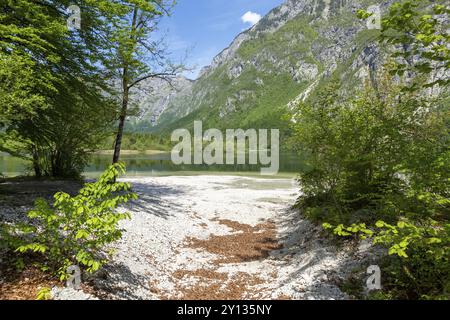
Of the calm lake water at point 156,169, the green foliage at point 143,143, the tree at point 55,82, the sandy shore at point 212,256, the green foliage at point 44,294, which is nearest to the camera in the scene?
the green foliage at point 44,294

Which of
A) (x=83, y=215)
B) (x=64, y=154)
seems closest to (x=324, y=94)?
(x=83, y=215)

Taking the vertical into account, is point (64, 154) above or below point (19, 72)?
below

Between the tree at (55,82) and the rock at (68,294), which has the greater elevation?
the tree at (55,82)

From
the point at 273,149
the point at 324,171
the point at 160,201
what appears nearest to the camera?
the point at 324,171

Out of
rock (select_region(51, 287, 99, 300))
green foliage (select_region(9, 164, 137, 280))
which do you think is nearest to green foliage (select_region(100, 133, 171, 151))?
green foliage (select_region(9, 164, 137, 280))

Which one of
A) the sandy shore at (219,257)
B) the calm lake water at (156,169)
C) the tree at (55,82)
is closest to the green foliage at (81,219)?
the sandy shore at (219,257)

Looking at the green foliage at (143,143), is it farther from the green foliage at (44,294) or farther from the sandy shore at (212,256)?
the green foliage at (44,294)

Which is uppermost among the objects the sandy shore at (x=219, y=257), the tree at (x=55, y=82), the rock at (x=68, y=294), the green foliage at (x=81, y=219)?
the tree at (x=55, y=82)

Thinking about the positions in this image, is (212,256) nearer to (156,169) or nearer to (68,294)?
(68,294)

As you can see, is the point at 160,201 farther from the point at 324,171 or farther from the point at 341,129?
the point at 341,129

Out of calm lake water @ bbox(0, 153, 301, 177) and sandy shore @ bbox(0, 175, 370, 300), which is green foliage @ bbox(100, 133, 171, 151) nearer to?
calm lake water @ bbox(0, 153, 301, 177)

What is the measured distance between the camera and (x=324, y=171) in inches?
482
